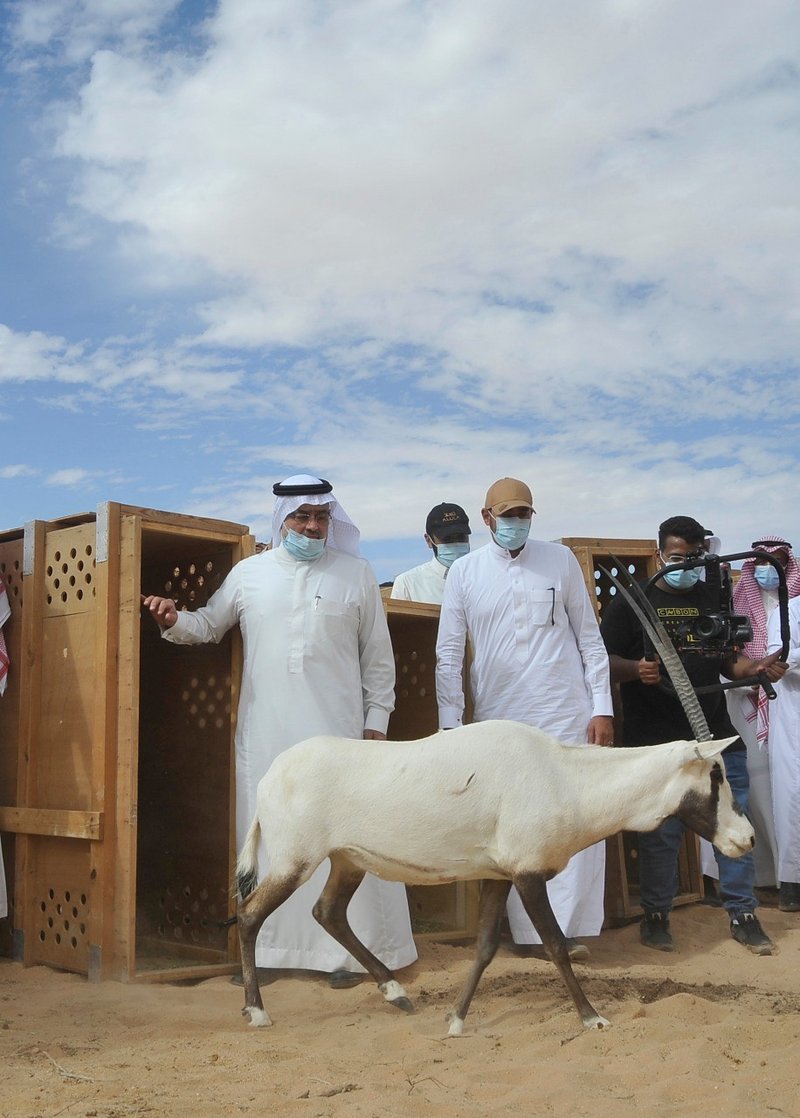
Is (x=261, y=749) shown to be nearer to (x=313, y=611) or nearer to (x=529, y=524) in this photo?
(x=313, y=611)

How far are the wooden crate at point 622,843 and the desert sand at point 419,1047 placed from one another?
3.08 feet

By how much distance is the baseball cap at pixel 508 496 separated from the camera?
618 centimetres

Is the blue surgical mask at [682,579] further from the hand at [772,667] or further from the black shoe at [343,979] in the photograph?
the black shoe at [343,979]

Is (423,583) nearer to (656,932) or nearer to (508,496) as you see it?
(508,496)

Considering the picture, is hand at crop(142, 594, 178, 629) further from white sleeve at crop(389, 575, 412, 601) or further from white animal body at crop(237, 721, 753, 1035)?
white sleeve at crop(389, 575, 412, 601)

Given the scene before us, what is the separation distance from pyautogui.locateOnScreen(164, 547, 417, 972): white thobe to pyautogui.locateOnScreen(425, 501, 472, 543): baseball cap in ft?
7.72

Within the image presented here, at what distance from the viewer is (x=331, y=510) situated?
616 centimetres

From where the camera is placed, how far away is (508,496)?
6.20 m

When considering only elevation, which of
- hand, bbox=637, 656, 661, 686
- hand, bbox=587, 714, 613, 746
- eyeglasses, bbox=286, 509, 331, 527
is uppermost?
eyeglasses, bbox=286, 509, 331, 527

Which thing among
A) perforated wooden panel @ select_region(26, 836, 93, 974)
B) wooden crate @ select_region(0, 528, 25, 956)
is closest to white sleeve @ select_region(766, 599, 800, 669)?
perforated wooden panel @ select_region(26, 836, 93, 974)

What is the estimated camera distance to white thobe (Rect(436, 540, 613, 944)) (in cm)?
608

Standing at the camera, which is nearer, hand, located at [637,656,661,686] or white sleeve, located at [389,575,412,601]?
hand, located at [637,656,661,686]

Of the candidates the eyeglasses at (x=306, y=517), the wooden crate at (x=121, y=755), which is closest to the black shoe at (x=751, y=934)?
the wooden crate at (x=121, y=755)

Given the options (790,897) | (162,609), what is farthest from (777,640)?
(162,609)
